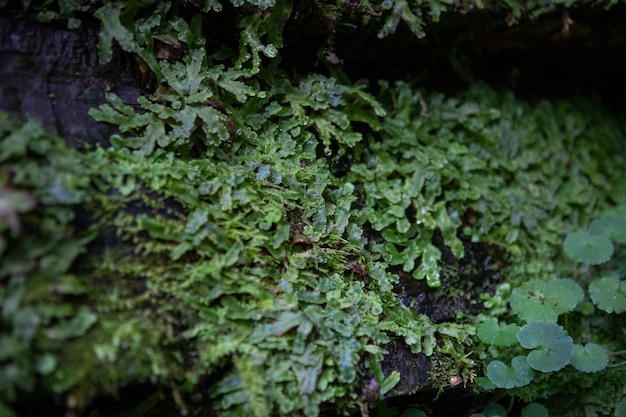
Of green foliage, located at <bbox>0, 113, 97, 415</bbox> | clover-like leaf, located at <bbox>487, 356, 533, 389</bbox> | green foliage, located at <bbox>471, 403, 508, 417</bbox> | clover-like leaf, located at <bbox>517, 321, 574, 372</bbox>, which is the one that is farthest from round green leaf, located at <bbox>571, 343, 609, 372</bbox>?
green foliage, located at <bbox>0, 113, 97, 415</bbox>

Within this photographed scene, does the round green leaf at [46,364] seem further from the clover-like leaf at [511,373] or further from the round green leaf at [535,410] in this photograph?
the round green leaf at [535,410]

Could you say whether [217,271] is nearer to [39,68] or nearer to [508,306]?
[39,68]

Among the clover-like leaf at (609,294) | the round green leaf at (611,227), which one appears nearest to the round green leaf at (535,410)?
the clover-like leaf at (609,294)

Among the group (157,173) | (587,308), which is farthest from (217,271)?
(587,308)

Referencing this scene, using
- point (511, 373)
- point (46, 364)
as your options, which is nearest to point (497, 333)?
point (511, 373)

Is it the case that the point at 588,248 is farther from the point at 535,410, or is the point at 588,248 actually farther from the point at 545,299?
the point at 535,410
